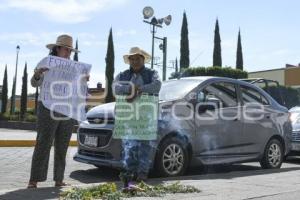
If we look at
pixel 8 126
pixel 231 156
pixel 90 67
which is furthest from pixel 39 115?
pixel 8 126

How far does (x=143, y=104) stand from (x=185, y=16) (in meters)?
46.8

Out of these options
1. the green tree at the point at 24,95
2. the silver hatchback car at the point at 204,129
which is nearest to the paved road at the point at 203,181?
the silver hatchback car at the point at 204,129

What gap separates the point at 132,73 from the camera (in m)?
6.83

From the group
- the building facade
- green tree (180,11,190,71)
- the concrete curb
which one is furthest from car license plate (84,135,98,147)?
the building facade

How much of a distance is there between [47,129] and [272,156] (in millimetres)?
4920

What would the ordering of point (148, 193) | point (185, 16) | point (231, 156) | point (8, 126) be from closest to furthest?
point (148, 193)
point (231, 156)
point (8, 126)
point (185, 16)

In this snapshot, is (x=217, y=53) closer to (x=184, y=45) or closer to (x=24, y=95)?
(x=184, y=45)

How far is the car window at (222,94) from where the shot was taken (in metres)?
9.08

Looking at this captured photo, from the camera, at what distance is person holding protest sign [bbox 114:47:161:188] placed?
6.51m

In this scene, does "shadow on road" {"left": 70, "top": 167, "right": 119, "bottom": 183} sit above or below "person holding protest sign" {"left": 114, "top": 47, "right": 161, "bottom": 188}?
below

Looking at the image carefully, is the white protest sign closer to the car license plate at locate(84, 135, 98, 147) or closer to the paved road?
the paved road

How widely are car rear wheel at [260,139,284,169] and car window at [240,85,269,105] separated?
734 millimetres

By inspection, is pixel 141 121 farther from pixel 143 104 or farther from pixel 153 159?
pixel 153 159

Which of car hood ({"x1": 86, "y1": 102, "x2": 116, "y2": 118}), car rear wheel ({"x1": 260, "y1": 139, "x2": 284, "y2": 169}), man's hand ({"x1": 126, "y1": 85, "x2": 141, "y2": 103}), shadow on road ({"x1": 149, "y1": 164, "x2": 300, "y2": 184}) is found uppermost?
man's hand ({"x1": 126, "y1": 85, "x2": 141, "y2": 103})
